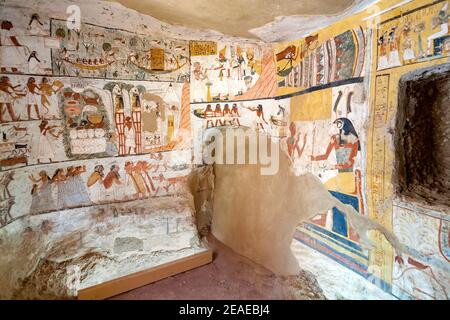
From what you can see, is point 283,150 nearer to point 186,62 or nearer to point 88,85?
point 186,62

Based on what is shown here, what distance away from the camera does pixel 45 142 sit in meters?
2.38

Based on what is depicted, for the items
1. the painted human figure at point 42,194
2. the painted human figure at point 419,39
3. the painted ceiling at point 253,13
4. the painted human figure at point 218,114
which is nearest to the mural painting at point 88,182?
the painted human figure at point 42,194

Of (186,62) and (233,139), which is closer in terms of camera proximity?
(186,62)

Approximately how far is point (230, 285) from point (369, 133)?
7.06ft

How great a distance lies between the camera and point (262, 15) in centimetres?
235

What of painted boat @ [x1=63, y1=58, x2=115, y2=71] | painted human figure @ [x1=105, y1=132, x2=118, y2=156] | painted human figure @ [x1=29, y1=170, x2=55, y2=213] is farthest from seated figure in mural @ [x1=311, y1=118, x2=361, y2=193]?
painted human figure @ [x1=29, y1=170, x2=55, y2=213]

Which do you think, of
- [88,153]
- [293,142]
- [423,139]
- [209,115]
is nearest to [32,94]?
[88,153]

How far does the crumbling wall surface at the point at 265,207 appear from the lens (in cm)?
277

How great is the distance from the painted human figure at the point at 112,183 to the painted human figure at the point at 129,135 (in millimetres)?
262

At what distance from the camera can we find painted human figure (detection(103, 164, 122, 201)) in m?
2.73

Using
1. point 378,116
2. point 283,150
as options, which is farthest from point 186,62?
point 378,116

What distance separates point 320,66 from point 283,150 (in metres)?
1.06

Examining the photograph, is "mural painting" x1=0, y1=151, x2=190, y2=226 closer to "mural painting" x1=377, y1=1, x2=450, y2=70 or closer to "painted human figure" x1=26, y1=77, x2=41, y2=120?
"painted human figure" x1=26, y1=77, x2=41, y2=120

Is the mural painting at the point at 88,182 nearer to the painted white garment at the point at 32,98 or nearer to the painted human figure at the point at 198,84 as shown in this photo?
the painted white garment at the point at 32,98
